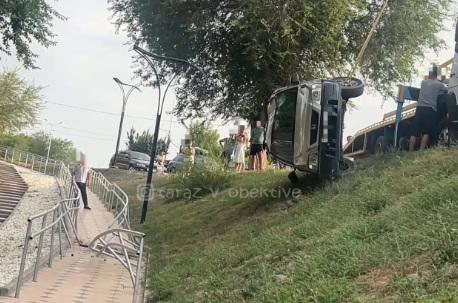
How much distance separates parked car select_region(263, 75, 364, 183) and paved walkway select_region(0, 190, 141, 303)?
413cm

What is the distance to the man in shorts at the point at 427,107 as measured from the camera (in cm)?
1023

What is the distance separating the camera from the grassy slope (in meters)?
4.64

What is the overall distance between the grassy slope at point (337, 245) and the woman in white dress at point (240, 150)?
17.5ft

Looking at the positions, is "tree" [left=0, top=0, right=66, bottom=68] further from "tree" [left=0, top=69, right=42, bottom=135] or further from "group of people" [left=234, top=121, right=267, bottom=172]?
"tree" [left=0, top=69, right=42, bottom=135]

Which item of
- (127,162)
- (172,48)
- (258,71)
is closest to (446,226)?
(258,71)

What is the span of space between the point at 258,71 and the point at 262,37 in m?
1.77

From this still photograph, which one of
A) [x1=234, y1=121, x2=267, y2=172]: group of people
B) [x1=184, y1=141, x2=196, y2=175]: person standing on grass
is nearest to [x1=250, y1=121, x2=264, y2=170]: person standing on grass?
[x1=234, y1=121, x2=267, y2=172]: group of people

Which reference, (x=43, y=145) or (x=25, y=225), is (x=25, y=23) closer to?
(x=25, y=225)

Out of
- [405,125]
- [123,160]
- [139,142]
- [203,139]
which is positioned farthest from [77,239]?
[139,142]

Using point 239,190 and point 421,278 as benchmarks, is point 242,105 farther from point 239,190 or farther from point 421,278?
point 421,278

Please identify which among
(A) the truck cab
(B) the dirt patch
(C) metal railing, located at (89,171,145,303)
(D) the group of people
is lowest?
(C) metal railing, located at (89,171,145,303)

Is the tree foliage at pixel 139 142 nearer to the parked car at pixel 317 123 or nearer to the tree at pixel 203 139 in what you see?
the tree at pixel 203 139

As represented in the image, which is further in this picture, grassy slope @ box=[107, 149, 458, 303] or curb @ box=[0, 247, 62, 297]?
curb @ box=[0, 247, 62, 297]

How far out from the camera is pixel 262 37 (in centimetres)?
1778
